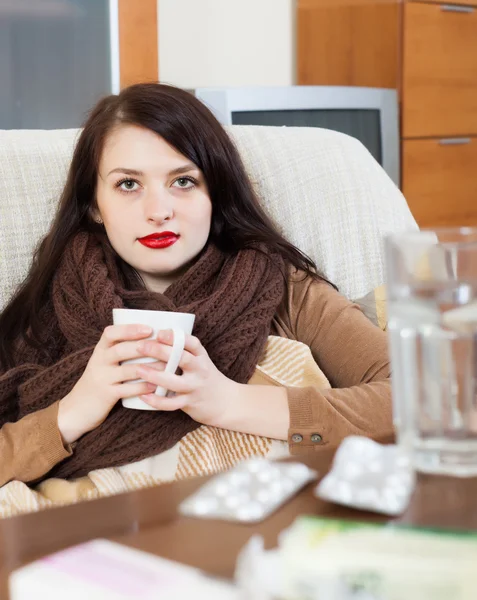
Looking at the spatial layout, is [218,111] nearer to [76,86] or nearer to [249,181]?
[76,86]

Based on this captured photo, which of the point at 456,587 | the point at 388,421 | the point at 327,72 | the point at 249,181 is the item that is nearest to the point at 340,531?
the point at 456,587

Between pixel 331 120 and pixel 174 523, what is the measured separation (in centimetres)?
208

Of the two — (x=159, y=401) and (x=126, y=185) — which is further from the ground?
(x=126, y=185)

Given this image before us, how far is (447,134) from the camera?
312 centimetres

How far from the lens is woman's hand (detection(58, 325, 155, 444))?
0.95 metres

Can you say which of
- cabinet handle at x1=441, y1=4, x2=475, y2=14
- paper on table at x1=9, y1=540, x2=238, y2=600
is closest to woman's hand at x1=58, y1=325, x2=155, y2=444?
paper on table at x1=9, y1=540, x2=238, y2=600

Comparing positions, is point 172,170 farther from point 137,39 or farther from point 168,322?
point 137,39

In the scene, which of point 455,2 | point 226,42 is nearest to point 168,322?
point 226,42

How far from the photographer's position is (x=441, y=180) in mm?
3129

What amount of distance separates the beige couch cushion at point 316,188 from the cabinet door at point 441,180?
1435mm

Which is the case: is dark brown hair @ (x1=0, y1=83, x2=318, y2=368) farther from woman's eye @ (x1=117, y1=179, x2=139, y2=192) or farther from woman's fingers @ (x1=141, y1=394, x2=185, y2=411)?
woman's fingers @ (x1=141, y1=394, x2=185, y2=411)

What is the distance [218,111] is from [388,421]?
1250 mm

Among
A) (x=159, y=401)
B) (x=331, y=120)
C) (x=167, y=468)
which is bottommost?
(x=167, y=468)

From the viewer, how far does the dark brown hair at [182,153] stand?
1307 mm
